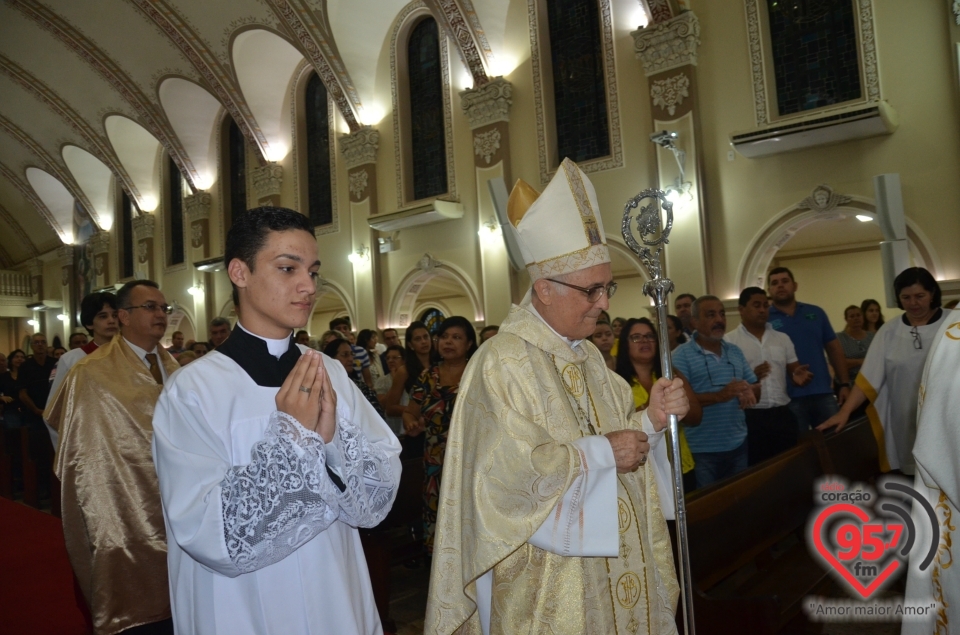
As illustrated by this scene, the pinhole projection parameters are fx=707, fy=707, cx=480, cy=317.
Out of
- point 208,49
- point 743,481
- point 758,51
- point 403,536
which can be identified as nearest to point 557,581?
point 743,481

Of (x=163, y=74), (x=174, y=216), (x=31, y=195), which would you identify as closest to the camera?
(x=163, y=74)

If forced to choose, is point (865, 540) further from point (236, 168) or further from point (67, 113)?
point (67, 113)

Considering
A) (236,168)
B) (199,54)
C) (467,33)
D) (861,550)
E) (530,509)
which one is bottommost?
(861,550)

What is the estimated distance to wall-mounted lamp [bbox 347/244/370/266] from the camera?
12.3m

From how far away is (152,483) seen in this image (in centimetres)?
305

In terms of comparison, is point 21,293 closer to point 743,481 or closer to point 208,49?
point 208,49

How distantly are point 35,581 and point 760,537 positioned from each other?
4201 mm

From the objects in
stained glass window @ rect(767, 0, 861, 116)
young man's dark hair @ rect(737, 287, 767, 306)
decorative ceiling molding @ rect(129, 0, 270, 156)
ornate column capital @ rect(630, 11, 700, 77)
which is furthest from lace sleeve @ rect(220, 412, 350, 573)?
decorative ceiling molding @ rect(129, 0, 270, 156)

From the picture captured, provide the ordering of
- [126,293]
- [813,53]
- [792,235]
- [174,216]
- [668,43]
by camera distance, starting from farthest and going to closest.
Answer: [174,216]
[668,43]
[792,235]
[813,53]
[126,293]

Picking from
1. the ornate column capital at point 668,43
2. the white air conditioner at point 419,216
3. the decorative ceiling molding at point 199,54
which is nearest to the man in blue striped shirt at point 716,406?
the ornate column capital at point 668,43

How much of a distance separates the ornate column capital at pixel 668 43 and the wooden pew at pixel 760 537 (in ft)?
18.7

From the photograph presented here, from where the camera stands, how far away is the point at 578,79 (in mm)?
9906

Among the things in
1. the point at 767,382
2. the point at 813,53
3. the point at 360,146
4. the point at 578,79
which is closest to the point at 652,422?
the point at 767,382

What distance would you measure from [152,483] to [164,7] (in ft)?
41.6
